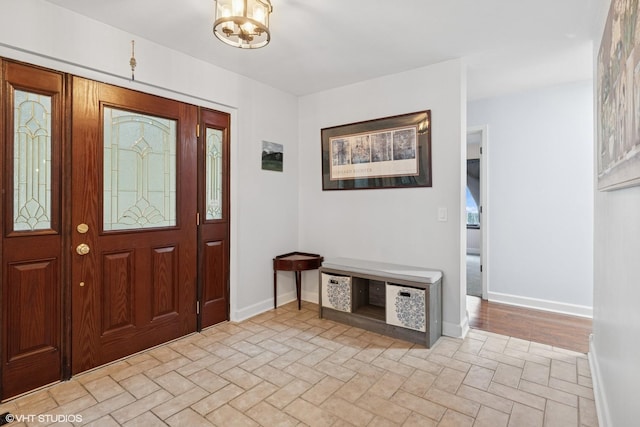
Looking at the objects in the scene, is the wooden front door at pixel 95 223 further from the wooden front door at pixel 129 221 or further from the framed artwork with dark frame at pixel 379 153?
the framed artwork with dark frame at pixel 379 153

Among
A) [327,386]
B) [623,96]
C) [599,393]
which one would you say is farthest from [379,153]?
[599,393]

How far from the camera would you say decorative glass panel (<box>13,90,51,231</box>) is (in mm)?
2027

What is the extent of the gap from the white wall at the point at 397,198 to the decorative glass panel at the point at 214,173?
3.73ft

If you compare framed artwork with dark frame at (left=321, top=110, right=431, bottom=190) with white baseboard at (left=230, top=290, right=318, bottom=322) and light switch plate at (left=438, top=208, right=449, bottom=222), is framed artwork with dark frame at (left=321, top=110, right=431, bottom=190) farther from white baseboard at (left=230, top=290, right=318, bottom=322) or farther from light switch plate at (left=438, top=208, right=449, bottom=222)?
white baseboard at (left=230, top=290, right=318, bottom=322)

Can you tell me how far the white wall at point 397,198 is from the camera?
2959 millimetres

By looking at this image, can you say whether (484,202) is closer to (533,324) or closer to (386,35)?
(533,324)

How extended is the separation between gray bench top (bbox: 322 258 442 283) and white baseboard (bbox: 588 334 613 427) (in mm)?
1157

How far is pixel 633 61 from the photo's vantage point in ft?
3.04

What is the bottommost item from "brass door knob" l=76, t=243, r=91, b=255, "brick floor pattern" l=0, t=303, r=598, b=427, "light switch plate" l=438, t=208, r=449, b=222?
"brick floor pattern" l=0, t=303, r=598, b=427

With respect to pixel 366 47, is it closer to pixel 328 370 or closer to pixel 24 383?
pixel 328 370

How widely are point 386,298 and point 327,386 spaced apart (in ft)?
→ 3.43

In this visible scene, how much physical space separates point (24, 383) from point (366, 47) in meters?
3.48

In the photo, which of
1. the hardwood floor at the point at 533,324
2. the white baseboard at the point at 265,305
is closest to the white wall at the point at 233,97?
the white baseboard at the point at 265,305

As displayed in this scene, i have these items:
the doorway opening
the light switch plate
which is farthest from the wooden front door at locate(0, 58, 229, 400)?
the doorway opening
